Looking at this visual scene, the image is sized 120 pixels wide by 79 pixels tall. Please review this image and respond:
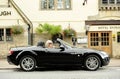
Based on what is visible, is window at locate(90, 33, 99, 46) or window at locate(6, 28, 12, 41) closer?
window at locate(6, 28, 12, 41)

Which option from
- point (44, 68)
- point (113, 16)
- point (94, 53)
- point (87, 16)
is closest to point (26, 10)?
point (87, 16)

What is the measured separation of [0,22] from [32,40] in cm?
247

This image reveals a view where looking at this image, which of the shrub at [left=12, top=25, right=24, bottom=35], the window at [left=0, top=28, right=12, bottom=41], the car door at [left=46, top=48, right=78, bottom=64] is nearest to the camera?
the car door at [left=46, top=48, right=78, bottom=64]

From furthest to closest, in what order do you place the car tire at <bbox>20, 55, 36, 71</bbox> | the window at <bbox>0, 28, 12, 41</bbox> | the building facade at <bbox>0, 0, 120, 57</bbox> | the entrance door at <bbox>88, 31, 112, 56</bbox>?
the entrance door at <bbox>88, 31, 112, 56</bbox> < the building facade at <bbox>0, 0, 120, 57</bbox> < the window at <bbox>0, 28, 12, 41</bbox> < the car tire at <bbox>20, 55, 36, 71</bbox>

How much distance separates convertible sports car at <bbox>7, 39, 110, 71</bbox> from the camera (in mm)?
16297

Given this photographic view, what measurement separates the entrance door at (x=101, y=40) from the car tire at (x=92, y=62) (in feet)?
29.3

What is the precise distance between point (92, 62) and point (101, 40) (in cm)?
909

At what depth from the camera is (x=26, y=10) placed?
2538cm

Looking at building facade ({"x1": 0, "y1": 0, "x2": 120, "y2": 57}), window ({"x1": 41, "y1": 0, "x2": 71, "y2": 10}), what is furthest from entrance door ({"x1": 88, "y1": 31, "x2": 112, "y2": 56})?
window ({"x1": 41, "y1": 0, "x2": 71, "y2": 10})

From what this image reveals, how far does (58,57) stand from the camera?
1630 cm

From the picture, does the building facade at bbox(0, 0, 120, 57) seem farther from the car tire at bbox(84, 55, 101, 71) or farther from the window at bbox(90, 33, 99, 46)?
the car tire at bbox(84, 55, 101, 71)

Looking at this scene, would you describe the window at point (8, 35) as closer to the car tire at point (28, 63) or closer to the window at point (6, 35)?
the window at point (6, 35)

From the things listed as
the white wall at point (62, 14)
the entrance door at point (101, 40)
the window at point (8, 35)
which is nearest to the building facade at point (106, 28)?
the entrance door at point (101, 40)

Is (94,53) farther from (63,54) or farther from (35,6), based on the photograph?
(35,6)
